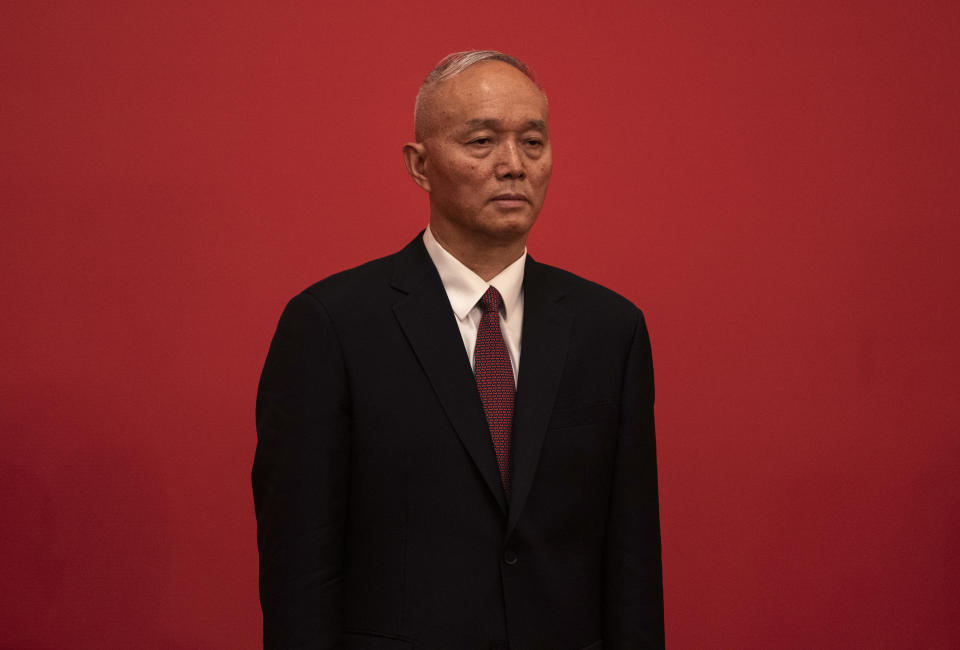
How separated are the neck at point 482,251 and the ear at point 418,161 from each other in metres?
0.10

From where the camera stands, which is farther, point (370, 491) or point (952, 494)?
point (952, 494)

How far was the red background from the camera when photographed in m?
2.58

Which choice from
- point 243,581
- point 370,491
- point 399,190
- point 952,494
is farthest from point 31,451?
point 952,494

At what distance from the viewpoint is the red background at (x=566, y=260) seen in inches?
102

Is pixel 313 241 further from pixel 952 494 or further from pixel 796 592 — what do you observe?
pixel 952 494

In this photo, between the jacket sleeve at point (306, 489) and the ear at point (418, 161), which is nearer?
the jacket sleeve at point (306, 489)

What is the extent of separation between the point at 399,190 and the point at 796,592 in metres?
1.64

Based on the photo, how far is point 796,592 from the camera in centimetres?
291

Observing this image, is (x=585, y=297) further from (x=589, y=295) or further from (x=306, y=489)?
(x=306, y=489)

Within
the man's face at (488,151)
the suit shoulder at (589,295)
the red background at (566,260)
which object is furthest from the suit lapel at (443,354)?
the red background at (566,260)

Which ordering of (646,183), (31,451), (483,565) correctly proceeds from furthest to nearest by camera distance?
(646,183)
(31,451)
(483,565)

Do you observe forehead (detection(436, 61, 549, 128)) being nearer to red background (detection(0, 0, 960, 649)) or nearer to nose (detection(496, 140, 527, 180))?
nose (detection(496, 140, 527, 180))

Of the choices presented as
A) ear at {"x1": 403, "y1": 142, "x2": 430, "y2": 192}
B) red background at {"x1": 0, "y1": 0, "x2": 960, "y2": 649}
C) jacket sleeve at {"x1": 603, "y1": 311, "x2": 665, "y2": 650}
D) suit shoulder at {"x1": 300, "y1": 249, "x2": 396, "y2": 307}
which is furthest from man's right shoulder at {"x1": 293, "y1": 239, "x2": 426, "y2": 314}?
red background at {"x1": 0, "y1": 0, "x2": 960, "y2": 649}

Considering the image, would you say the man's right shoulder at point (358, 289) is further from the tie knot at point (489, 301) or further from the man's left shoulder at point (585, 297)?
the man's left shoulder at point (585, 297)
